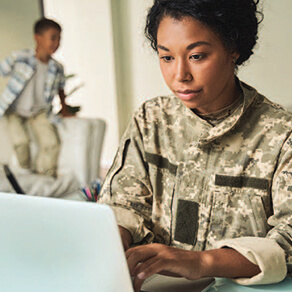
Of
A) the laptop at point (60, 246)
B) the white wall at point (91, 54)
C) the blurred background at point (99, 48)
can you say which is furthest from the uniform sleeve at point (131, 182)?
the white wall at point (91, 54)

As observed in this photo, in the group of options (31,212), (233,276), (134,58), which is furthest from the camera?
(134,58)

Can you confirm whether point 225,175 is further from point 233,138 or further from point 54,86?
point 54,86

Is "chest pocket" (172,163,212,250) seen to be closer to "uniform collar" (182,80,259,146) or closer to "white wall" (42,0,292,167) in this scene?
"uniform collar" (182,80,259,146)

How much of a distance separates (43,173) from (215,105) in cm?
212

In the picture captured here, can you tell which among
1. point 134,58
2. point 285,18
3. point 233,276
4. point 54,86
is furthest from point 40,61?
point 233,276

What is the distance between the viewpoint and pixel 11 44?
3.42 metres

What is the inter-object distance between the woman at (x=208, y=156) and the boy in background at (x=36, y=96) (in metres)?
1.99

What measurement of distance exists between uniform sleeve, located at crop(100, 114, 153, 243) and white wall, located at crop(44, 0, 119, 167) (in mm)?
2531

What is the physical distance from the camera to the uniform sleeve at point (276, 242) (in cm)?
56

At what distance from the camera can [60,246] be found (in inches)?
15.4

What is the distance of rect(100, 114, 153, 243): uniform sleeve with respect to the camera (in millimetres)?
779

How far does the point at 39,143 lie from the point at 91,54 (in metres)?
0.98

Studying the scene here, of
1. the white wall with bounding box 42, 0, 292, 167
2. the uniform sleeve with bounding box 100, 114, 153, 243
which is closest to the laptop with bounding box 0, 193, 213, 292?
the uniform sleeve with bounding box 100, 114, 153, 243

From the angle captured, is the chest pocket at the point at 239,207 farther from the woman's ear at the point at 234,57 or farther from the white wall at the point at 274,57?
the white wall at the point at 274,57
